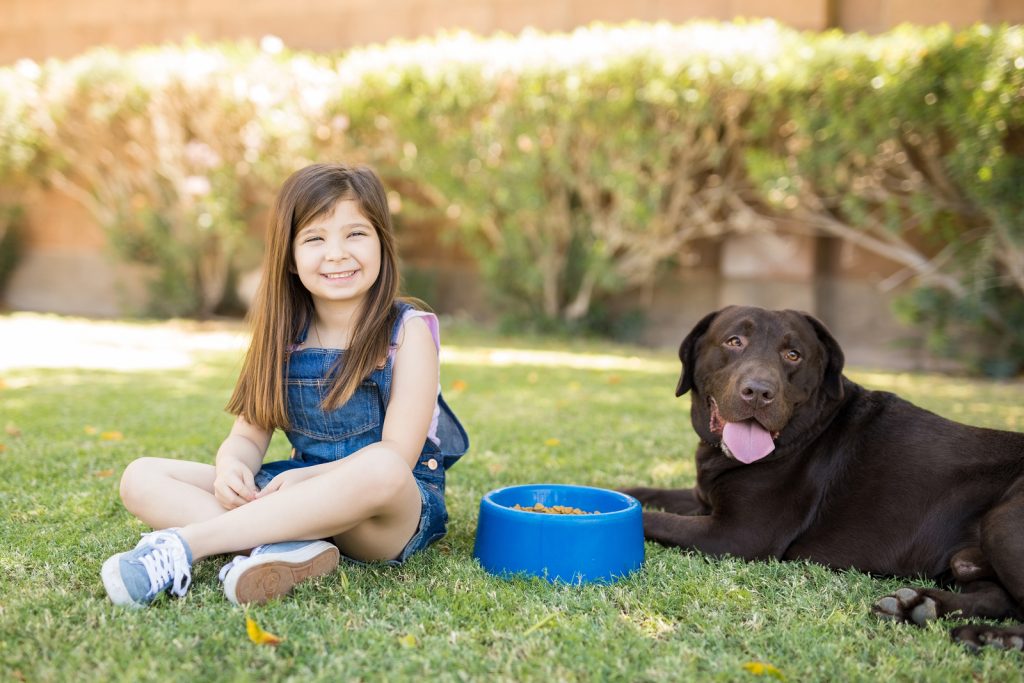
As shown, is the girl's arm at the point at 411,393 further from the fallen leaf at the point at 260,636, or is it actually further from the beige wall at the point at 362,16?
the beige wall at the point at 362,16

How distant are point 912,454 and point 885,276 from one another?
6602 millimetres

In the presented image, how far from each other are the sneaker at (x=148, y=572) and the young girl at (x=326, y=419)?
30 mm

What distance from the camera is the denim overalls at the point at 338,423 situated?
2.89 metres

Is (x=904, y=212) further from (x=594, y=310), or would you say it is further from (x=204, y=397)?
(x=204, y=397)

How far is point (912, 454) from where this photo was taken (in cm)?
287

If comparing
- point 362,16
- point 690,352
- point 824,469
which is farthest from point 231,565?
point 362,16

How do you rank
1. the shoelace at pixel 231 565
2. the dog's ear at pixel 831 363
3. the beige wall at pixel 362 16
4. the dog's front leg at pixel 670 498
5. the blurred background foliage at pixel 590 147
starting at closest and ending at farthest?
the shoelace at pixel 231 565
the dog's ear at pixel 831 363
the dog's front leg at pixel 670 498
the blurred background foliage at pixel 590 147
the beige wall at pixel 362 16

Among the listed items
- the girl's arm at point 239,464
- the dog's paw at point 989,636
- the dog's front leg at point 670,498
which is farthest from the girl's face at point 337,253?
the dog's paw at point 989,636

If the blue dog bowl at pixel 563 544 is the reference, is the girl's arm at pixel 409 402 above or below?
above

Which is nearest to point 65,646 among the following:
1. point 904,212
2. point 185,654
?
point 185,654

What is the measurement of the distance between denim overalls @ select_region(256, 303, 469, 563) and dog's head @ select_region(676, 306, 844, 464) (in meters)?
1.00

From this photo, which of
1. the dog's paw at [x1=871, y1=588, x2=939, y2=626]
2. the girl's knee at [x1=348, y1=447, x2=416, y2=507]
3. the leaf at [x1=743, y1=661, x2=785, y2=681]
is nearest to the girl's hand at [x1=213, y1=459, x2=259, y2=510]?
the girl's knee at [x1=348, y1=447, x2=416, y2=507]

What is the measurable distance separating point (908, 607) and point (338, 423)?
178 centimetres

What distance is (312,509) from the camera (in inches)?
96.6
